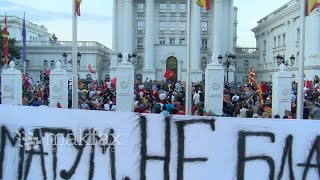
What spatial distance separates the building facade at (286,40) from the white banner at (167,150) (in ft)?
128

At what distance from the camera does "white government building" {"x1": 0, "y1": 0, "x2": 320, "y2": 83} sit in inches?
2525

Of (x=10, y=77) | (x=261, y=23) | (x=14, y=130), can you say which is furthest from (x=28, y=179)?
(x=261, y=23)

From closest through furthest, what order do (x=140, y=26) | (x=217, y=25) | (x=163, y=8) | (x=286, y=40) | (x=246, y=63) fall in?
(x=217, y=25) < (x=286, y=40) < (x=140, y=26) < (x=163, y=8) < (x=246, y=63)

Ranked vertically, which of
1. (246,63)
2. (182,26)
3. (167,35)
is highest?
(182,26)

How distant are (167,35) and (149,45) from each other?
6003mm

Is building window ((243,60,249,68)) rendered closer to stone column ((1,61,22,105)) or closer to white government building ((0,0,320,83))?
white government building ((0,0,320,83))

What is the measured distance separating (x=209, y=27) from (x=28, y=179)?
67156mm

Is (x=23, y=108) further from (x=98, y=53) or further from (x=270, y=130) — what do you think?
(x=98, y=53)

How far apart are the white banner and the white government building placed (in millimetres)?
53631

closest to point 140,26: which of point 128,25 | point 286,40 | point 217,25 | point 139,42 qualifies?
point 139,42

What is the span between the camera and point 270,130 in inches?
220

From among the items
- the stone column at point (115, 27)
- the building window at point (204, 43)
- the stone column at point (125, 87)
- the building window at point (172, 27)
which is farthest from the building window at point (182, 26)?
the stone column at point (125, 87)

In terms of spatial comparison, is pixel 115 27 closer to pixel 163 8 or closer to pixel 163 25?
pixel 163 25

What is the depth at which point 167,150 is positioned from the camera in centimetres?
560
